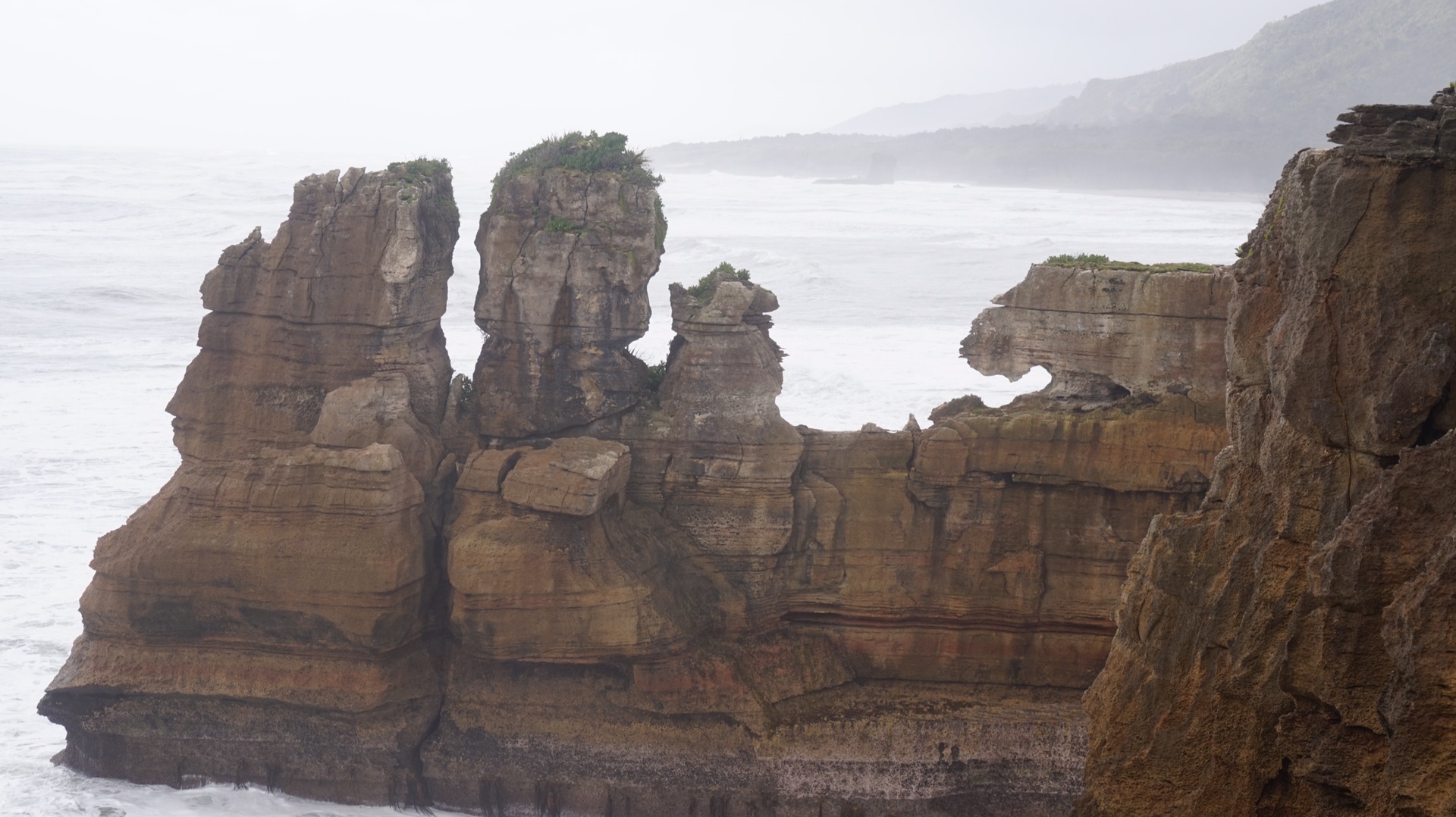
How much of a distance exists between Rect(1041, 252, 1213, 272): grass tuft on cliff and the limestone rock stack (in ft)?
26.3

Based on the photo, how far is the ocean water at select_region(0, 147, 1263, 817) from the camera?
20078mm

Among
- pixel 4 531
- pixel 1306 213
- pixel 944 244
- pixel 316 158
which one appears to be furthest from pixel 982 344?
pixel 316 158

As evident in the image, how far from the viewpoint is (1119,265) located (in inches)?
591

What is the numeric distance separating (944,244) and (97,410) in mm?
45680

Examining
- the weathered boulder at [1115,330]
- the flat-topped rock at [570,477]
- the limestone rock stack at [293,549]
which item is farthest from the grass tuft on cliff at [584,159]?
the weathered boulder at [1115,330]

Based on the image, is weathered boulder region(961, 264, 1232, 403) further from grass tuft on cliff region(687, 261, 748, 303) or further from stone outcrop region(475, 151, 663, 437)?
stone outcrop region(475, 151, 663, 437)

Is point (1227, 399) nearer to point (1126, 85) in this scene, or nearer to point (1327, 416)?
point (1327, 416)

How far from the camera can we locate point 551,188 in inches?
619

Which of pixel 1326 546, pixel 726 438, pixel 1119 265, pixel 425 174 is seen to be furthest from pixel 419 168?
pixel 1326 546

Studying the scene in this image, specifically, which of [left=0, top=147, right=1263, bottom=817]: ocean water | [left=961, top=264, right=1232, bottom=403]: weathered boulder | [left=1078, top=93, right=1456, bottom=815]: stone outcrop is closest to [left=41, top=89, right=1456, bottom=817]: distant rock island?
[left=961, top=264, right=1232, bottom=403]: weathered boulder

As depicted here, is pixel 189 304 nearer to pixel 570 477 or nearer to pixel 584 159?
pixel 584 159

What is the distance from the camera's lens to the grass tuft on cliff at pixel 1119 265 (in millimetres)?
14695

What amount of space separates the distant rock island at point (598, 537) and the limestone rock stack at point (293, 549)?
43 mm

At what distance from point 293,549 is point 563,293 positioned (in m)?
4.58
